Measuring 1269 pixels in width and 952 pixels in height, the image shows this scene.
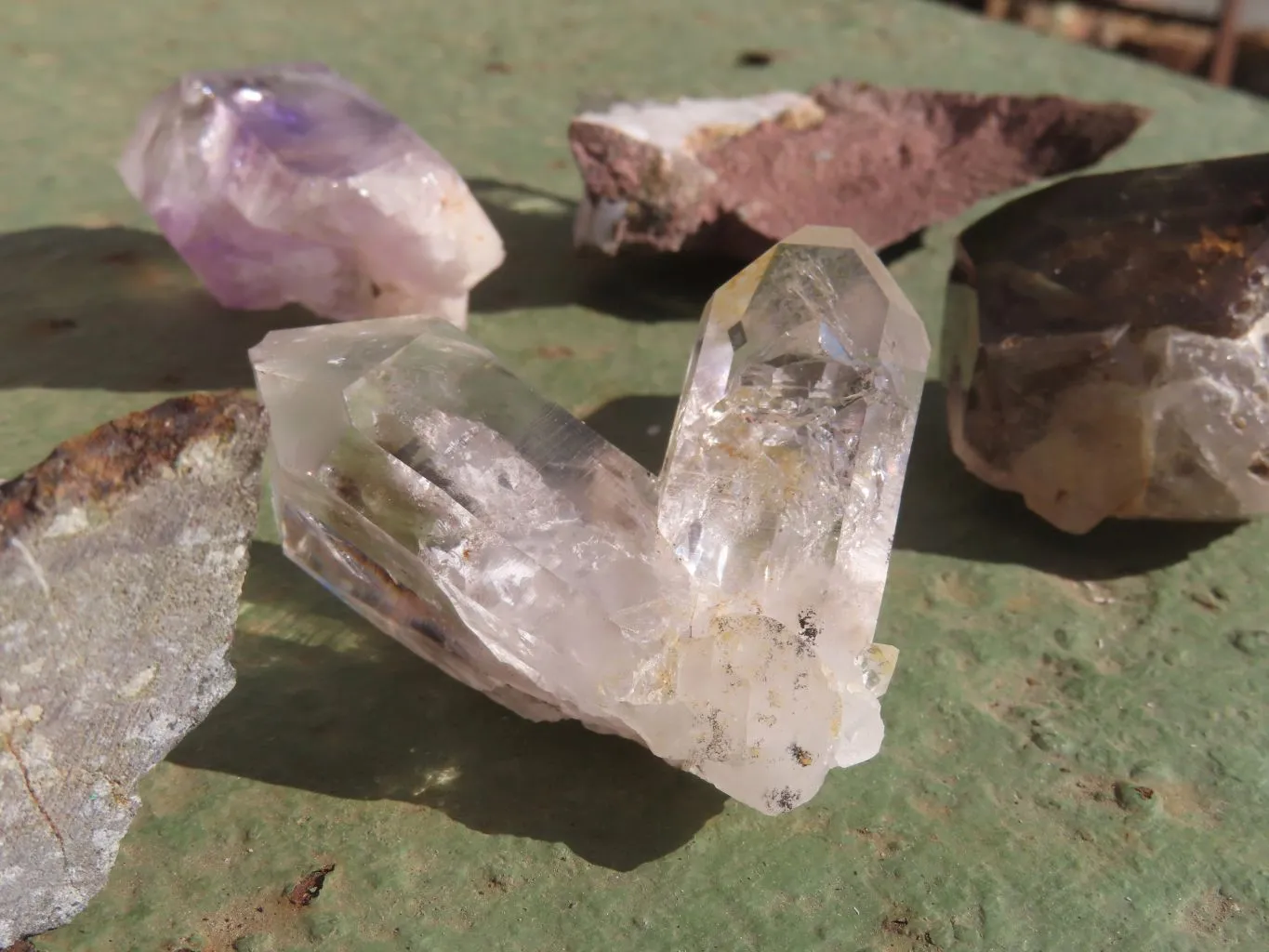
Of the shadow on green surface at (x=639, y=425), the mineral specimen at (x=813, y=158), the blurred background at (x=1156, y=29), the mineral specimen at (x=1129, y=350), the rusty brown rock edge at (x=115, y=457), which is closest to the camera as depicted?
the rusty brown rock edge at (x=115, y=457)

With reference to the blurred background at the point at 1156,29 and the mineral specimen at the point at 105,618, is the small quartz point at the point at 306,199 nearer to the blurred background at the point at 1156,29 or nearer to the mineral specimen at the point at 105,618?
the mineral specimen at the point at 105,618

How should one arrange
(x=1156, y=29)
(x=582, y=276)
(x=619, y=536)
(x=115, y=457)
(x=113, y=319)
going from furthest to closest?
1. (x=1156, y=29)
2. (x=582, y=276)
3. (x=113, y=319)
4. (x=619, y=536)
5. (x=115, y=457)

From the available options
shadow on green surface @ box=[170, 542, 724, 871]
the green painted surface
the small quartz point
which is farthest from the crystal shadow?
the small quartz point

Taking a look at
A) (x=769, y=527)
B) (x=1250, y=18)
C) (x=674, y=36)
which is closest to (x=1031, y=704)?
(x=769, y=527)

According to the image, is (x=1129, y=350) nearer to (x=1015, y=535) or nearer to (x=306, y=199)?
(x=1015, y=535)

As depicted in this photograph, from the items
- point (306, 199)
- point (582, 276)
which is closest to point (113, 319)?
point (306, 199)

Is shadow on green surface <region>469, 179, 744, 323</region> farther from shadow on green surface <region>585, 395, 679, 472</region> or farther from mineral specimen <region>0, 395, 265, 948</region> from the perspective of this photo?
mineral specimen <region>0, 395, 265, 948</region>

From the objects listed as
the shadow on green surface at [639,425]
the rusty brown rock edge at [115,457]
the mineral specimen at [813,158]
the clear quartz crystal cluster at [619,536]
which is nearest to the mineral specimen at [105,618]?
the rusty brown rock edge at [115,457]
